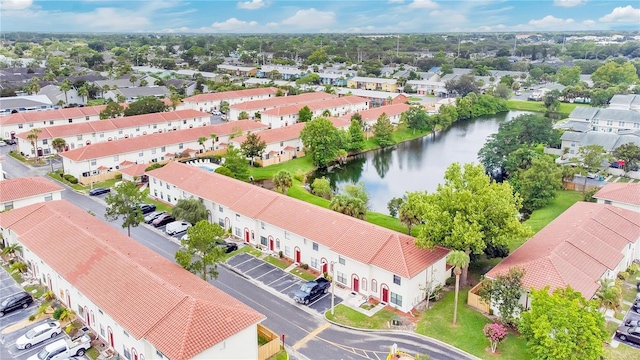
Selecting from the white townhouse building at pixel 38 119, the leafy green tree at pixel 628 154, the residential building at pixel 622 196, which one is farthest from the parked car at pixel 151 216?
the leafy green tree at pixel 628 154

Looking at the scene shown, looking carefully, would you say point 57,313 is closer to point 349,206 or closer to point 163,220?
point 163,220

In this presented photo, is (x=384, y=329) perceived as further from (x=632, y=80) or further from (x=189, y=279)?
(x=632, y=80)

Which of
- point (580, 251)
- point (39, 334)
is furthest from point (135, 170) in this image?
point (580, 251)

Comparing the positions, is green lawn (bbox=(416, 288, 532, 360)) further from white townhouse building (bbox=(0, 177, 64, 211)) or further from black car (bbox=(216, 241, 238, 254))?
white townhouse building (bbox=(0, 177, 64, 211))

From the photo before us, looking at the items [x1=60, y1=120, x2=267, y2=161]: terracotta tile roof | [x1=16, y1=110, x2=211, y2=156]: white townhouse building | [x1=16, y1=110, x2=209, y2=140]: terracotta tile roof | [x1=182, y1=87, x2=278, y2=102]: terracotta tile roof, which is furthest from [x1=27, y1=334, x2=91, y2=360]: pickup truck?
[x1=182, y1=87, x2=278, y2=102]: terracotta tile roof

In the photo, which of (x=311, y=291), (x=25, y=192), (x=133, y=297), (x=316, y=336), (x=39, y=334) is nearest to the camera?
(x=133, y=297)

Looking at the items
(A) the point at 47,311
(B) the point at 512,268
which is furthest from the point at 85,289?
(B) the point at 512,268
